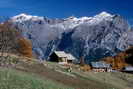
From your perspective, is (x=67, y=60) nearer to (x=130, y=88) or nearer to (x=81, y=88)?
(x=130, y=88)

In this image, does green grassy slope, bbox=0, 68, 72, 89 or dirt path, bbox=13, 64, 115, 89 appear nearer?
green grassy slope, bbox=0, 68, 72, 89

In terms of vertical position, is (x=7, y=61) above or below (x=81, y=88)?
above

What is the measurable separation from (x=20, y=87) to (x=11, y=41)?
6581 centimetres

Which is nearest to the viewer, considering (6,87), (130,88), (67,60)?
(6,87)

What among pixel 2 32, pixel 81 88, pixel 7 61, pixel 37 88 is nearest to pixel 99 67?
pixel 2 32

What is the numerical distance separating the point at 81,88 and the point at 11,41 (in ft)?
168

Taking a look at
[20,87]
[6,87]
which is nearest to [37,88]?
[20,87]

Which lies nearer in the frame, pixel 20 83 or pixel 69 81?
pixel 20 83

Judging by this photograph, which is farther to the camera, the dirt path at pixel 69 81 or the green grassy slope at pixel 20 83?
the dirt path at pixel 69 81

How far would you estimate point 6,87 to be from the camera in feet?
116

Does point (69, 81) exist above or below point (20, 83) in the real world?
below

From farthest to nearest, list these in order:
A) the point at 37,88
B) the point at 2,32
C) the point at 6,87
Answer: the point at 2,32 → the point at 37,88 → the point at 6,87

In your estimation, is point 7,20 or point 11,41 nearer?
point 11,41

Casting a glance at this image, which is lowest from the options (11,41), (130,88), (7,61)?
(130,88)
